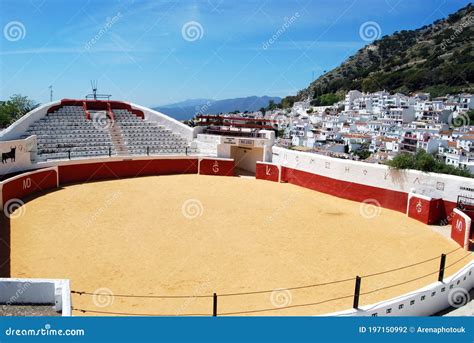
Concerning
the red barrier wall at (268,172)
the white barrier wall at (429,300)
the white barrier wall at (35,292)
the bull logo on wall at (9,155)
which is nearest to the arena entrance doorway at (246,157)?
the red barrier wall at (268,172)

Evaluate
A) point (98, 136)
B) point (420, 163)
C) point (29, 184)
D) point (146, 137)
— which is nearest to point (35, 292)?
point (29, 184)

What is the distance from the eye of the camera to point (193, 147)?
70.9 ft

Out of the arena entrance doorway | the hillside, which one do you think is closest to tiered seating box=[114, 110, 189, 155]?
the arena entrance doorway

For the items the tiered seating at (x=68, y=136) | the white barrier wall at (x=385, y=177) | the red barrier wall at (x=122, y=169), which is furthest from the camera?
the tiered seating at (x=68, y=136)

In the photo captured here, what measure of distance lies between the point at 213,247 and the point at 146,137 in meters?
12.6

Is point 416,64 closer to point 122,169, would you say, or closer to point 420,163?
point 420,163

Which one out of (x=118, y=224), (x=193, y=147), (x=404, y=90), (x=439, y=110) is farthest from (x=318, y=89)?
(x=118, y=224)

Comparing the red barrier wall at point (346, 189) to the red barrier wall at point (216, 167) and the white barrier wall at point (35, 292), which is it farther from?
the white barrier wall at point (35, 292)

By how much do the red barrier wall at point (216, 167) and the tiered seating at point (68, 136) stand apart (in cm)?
443

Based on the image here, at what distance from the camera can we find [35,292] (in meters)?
6.02

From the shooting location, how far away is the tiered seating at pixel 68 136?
17.9 meters

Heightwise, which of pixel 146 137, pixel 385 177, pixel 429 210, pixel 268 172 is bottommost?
pixel 429 210

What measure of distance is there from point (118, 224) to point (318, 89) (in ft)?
449

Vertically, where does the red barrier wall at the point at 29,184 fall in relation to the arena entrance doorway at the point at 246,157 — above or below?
below
